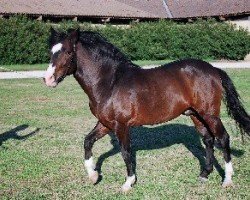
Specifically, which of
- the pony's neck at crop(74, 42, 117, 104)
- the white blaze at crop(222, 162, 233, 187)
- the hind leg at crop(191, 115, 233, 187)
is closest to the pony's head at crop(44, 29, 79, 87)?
the pony's neck at crop(74, 42, 117, 104)

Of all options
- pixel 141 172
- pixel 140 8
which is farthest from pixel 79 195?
pixel 140 8

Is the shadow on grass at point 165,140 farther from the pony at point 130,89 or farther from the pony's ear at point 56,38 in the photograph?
the pony's ear at point 56,38

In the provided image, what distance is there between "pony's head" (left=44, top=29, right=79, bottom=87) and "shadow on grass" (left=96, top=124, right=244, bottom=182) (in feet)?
6.92

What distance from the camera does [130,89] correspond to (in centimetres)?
580

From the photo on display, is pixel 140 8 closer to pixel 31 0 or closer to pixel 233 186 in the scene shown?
pixel 31 0

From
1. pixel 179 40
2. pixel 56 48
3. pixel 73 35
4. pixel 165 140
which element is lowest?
pixel 179 40

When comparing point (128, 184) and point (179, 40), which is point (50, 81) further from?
point (179, 40)

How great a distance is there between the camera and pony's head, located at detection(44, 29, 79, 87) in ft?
17.7

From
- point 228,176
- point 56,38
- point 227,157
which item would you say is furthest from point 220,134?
point 56,38

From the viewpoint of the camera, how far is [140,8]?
40281mm

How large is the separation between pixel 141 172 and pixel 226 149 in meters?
1.45

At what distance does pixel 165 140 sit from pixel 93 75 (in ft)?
11.0

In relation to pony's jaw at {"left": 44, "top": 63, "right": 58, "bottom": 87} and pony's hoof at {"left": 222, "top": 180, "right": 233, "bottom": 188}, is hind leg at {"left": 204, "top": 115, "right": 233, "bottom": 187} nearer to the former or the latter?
pony's hoof at {"left": 222, "top": 180, "right": 233, "bottom": 188}

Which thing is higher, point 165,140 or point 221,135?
point 221,135
